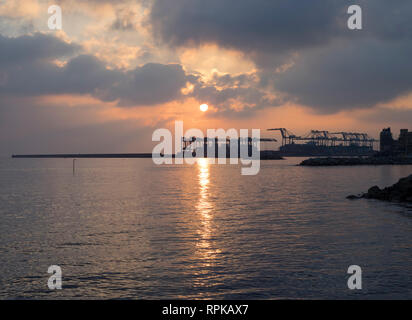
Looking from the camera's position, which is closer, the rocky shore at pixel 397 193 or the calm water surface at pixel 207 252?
the calm water surface at pixel 207 252

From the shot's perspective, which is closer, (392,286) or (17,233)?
(392,286)

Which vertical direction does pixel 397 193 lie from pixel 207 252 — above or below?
above

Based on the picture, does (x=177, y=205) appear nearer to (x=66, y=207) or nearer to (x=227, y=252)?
(x=66, y=207)

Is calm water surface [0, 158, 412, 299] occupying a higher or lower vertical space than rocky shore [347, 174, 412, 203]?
lower

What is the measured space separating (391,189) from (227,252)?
67.3 feet

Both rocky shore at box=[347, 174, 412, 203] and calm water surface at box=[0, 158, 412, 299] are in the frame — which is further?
rocky shore at box=[347, 174, 412, 203]

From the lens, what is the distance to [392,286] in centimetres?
862

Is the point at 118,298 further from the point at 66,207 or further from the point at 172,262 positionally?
the point at 66,207

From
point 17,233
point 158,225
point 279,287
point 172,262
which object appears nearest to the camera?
point 279,287

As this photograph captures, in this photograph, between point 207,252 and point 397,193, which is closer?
point 207,252

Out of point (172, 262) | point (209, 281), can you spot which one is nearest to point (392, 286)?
point (209, 281)

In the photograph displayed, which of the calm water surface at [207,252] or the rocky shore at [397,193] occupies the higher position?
the rocky shore at [397,193]
